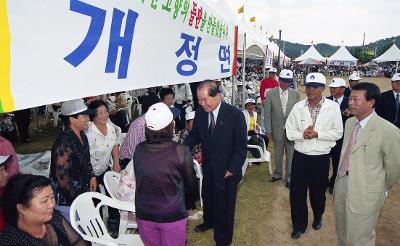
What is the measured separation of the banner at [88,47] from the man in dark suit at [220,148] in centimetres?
45

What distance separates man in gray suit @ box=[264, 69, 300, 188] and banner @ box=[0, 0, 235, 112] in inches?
121

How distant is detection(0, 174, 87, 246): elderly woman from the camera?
1.92 m

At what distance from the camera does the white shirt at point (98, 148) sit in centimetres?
371

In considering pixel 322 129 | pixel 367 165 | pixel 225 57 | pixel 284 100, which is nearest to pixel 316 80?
pixel 322 129

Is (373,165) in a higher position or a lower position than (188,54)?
lower

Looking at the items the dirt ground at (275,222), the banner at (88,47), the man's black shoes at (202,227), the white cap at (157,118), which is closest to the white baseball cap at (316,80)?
the banner at (88,47)

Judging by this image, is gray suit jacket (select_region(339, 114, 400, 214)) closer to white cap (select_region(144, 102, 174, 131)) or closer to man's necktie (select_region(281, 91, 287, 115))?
white cap (select_region(144, 102, 174, 131))

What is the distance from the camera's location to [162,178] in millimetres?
2359

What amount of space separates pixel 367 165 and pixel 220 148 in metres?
1.51

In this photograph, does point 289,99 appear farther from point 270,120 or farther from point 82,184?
point 82,184

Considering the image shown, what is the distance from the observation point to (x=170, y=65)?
2.86m

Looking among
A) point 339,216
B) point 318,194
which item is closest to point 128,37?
point 339,216

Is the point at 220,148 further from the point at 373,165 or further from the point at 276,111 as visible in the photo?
the point at 276,111

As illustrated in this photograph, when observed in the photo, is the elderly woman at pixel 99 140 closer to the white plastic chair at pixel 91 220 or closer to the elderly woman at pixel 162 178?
the white plastic chair at pixel 91 220
